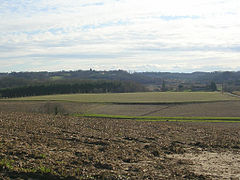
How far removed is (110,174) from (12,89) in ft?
341

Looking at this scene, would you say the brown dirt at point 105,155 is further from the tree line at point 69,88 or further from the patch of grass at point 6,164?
the tree line at point 69,88

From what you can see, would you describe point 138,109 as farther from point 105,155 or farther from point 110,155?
point 105,155

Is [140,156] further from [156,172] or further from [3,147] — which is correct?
[3,147]

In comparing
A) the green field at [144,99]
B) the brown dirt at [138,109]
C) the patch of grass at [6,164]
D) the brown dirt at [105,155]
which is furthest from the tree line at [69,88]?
the patch of grass at [6,164]

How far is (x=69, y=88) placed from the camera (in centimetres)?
12438

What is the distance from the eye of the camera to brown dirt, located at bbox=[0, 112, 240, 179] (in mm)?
12836

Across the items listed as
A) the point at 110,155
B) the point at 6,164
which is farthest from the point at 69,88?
the point at 6,164

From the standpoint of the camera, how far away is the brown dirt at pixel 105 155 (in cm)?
1284

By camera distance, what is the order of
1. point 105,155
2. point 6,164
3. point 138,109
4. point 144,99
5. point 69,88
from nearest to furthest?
1. point 6,164
2. point 105,155
3. point 138,109
4. point 144,99
5. point 69,88

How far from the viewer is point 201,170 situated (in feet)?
48.4

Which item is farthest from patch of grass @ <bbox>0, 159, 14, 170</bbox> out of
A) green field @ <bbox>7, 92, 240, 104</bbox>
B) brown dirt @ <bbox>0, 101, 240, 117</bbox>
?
green field @ <bbox>7, 92, 240, 104</bbox>

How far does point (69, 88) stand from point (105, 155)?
110 m

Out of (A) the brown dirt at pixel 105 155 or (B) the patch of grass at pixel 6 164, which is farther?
(A) the brown dirt at pixel 105 155

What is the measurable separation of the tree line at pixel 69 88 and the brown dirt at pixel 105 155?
90304mm
